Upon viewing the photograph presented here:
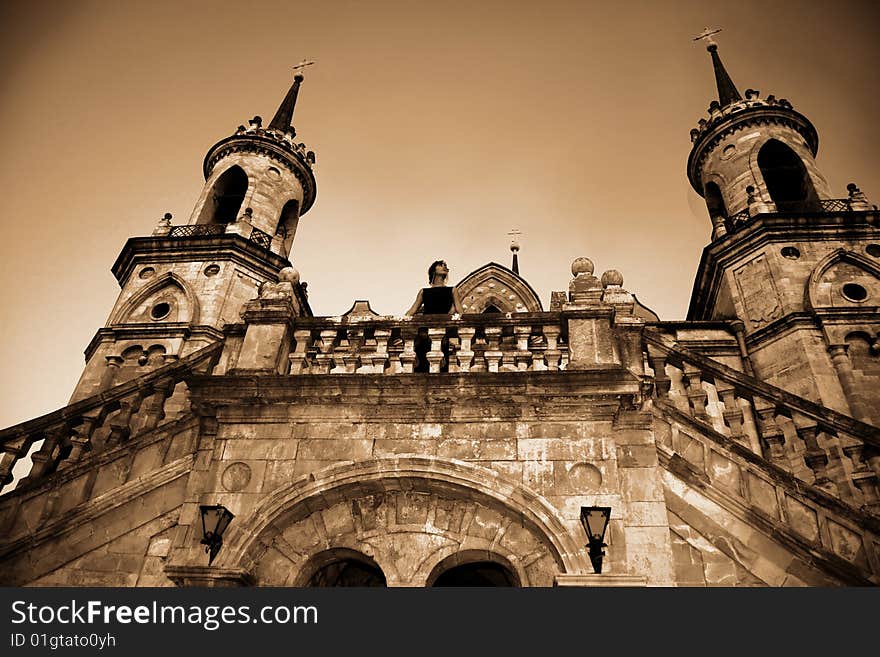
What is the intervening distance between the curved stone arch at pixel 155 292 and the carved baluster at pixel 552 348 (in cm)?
1261

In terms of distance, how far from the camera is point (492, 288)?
1847 centimetres

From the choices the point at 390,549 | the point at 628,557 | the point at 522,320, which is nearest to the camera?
the point at 628,557

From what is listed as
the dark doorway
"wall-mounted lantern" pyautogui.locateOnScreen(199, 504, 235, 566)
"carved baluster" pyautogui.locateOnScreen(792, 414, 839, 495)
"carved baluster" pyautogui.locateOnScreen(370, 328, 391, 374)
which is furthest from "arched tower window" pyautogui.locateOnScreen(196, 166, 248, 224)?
"carved baluster" pyautogui.locateOnScreen(792, 414, 839, 495)

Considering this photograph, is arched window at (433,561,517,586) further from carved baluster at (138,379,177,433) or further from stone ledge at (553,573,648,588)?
carved baluster at (138,379,177,433)

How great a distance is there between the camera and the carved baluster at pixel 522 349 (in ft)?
29.1

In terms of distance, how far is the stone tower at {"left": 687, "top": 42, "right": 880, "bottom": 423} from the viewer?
15906mm

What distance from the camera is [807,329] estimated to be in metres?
16.4

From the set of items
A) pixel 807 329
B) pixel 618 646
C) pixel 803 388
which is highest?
pixel 807 329

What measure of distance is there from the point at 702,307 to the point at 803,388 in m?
6.03

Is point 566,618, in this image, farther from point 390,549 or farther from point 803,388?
point 803,388

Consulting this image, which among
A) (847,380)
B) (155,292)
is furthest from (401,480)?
(155,292)

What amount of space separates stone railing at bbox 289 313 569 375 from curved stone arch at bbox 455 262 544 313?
8.65 m

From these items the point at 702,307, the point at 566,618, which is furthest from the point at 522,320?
the point at 702,307

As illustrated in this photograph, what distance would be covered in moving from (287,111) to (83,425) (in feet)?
71.2
